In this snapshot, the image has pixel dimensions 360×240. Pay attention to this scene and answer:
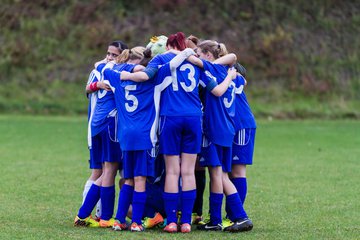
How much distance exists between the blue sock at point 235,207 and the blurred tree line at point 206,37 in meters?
17.6

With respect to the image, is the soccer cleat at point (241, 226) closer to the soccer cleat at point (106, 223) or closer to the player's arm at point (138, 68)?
the soccer cleat at point (106, 223)

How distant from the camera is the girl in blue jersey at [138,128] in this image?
7.99 m

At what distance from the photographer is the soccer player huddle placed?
26.3 ft

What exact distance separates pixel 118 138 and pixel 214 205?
119cm

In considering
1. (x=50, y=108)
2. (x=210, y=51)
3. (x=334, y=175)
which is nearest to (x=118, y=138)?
(x=210, y=51)

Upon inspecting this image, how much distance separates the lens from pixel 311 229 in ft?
27.1

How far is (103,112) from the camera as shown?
27.3 ft

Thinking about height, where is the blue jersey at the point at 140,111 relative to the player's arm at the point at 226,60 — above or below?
below

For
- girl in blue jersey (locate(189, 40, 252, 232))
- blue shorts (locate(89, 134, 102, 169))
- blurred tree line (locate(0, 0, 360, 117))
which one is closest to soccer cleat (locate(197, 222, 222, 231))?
girl in blue jersey (locate(189, 40, 252, 232))

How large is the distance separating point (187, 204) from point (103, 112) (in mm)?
1265

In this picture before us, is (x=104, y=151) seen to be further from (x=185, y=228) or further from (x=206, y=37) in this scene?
(x=206, y=37)

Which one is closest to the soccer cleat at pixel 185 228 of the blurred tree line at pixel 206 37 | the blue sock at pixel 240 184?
the blue sock at pixel 240 184

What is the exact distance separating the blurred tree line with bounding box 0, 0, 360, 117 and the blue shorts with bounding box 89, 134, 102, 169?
1722 cm

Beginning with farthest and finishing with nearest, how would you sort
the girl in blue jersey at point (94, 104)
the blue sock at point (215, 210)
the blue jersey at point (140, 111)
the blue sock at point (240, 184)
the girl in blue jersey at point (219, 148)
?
the blue sock at point (240, 184) → the girl in blue jersey at point (94, 104) → the blue sock at point (215, 210) → the girl in blue jersey at point (219, 148) → the blue jersey at point (140, 111)
